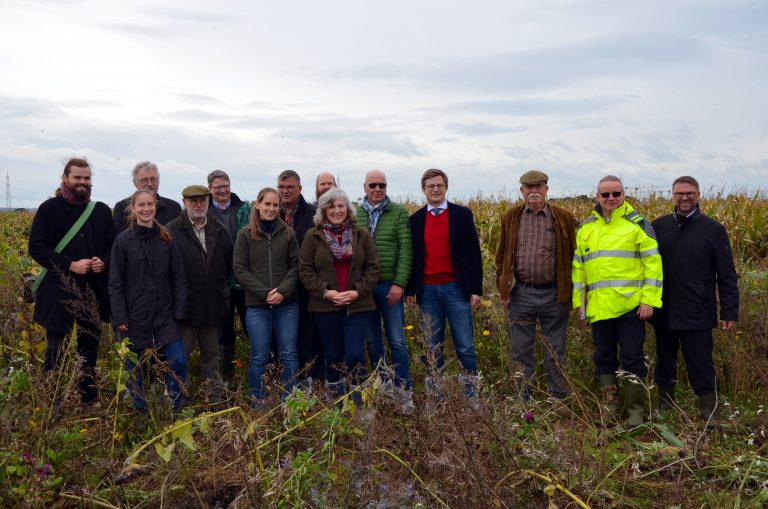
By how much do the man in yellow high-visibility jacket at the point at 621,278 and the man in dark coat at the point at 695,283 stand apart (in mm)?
244

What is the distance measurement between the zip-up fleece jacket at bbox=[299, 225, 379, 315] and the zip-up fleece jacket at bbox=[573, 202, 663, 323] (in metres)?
1.74

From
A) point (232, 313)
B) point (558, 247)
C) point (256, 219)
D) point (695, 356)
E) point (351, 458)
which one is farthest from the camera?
point (232, 313)

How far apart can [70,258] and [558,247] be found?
12.9 feet

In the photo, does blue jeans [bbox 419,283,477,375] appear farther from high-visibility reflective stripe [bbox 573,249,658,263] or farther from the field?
high-visibility reflective stripe [bbox 573,249,658,263]

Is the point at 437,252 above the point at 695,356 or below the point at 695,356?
above

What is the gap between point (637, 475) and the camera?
3947 millimetres

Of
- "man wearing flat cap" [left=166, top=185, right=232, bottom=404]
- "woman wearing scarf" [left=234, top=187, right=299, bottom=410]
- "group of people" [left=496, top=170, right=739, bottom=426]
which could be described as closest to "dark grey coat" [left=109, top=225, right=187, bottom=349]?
"man wearing flat cap" [left=166, top=185, right=232, bottom=404]

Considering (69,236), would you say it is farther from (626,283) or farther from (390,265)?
(626,283)

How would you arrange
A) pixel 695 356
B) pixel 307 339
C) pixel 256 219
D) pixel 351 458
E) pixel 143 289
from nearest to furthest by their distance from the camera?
pixel 351 458
pixel 143 289
pixel 695 356
pixel 256 219
pixel 307 339

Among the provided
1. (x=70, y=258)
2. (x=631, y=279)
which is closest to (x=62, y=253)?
(x=70, y=258)

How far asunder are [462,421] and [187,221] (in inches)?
127

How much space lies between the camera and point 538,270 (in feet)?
19.1

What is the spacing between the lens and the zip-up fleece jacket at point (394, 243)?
588cm

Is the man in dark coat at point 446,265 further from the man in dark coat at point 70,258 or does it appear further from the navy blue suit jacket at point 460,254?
the man in dark coat at point 70,258
